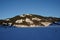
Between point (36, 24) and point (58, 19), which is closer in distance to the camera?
point (36, 24)

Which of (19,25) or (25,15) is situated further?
(25,15)

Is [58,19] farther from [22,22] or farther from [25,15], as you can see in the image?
[22,22]

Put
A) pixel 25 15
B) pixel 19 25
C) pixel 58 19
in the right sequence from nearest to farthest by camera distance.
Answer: pixel 19 25 → pixel 25 15 → pixel 58 19

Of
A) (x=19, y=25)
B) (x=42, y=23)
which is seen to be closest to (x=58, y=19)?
(x=42, y=23)

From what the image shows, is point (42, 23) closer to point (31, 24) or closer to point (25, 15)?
point (31, 24)

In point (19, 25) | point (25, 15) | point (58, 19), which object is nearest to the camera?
point (19, 25)

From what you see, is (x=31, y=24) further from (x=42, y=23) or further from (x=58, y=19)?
(x=58, y=19)

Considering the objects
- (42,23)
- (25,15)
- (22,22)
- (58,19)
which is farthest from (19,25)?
(58,19)
